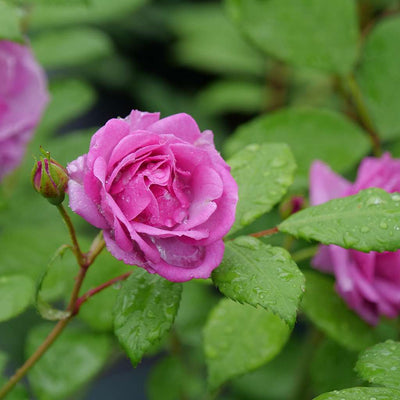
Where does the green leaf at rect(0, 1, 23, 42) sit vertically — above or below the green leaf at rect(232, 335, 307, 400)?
above

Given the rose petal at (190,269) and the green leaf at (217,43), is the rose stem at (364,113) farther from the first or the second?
the green leaf at (217,43)

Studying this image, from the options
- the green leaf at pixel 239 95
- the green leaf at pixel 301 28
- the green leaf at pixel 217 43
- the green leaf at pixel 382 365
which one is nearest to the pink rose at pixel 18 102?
the green leaf at pixel 301 28

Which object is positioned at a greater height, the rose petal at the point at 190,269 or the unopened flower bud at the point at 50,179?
the unopened flower bud at the point at 50,179

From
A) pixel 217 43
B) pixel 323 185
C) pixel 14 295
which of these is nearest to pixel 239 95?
pixel 217 43

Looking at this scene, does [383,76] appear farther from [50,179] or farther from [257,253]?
[50,179]

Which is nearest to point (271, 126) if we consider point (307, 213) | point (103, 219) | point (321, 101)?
point (307, 213)

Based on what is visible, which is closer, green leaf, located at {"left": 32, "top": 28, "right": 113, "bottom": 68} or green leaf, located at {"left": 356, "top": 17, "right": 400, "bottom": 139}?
green leaf, located at {"left": 356, "top": 17, "right": 400, "bottom": 139}

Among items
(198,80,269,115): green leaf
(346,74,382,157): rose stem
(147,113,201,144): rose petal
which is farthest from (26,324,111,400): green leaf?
(198,80,269,115): green leaf

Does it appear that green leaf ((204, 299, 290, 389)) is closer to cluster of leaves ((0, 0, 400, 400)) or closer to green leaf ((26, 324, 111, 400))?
cluster of leaves ((0, 0, 400, 400))
